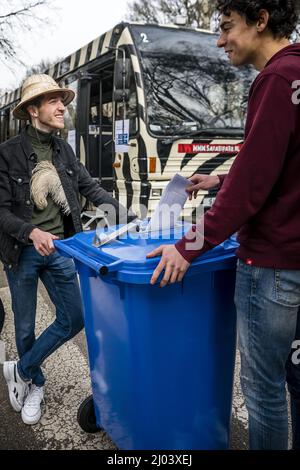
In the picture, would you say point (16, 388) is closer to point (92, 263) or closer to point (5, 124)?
point (92, 263)

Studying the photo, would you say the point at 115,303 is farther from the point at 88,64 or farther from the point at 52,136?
the point at 88,64

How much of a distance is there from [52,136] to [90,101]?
500 cm

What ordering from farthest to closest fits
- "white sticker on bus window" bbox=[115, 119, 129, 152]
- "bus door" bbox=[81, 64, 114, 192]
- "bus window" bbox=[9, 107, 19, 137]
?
"bus window" bbox=[9, 107, 19, 137], "bus door" bbox=[81, 64, 114, 192], "white sticker on bus window" bbox=[115, 119, 129, 152]

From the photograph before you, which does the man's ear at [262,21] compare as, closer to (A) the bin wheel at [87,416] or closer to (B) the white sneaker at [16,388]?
(A) the bin wheel at [87,416]

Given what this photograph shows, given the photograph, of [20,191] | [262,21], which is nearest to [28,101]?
[20,191]

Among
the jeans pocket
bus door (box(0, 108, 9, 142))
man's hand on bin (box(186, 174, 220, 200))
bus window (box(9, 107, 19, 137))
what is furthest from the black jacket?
bus door (box(0, 108, 9, 142))

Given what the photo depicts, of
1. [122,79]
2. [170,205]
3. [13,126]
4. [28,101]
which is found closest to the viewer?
[170,205]

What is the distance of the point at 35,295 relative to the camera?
236 cm

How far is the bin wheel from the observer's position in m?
2.21

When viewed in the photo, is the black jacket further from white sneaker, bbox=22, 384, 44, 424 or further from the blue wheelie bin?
white sneaker, bbox=22, 384, 44, 424

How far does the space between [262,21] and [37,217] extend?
1.44 meters

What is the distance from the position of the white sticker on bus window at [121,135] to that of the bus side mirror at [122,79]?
0.32 meters

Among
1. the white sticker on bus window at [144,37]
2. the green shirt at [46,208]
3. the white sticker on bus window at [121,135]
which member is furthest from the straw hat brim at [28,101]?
the white sticker on bus window at [144,37]

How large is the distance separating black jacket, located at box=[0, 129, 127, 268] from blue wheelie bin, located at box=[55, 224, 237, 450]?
426mm
